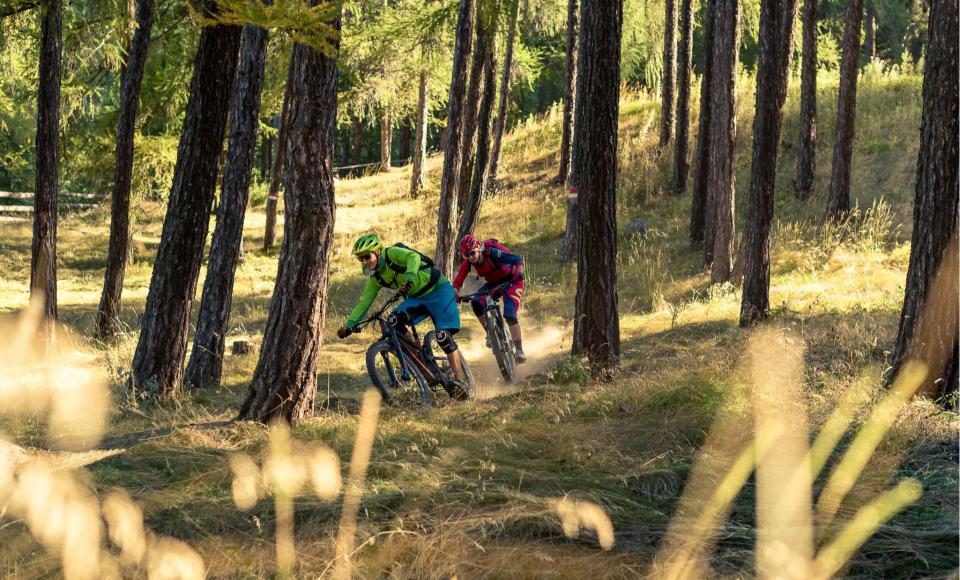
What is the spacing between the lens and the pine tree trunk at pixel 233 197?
1185 centimetres

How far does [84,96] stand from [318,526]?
52.3ft

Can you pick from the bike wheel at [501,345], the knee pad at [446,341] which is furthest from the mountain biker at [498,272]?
the knee pad at [446,341]

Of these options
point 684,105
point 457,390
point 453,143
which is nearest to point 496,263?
point 457,390

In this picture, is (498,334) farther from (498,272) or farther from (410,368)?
(410,368)

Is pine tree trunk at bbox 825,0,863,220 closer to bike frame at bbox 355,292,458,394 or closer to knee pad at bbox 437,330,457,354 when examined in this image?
knee pad at bbox 437,330,457,354

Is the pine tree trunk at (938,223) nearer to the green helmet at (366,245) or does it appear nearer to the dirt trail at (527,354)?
the dirt trail at (527,354)

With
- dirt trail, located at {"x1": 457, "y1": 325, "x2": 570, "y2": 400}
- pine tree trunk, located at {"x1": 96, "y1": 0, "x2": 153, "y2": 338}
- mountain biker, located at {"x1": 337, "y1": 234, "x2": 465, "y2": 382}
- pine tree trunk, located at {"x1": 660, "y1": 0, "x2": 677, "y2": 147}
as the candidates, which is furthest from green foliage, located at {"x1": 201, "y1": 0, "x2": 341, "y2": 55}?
pine tree trunk, located at {"x1": 660, "y1": 0, "x2": 677, "y2": 147}

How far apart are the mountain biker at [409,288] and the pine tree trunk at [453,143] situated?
782 centimetres

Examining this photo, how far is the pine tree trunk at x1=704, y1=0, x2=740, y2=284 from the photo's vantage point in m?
19.2

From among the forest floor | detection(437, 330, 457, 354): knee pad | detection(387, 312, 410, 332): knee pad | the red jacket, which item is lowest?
the forest floor

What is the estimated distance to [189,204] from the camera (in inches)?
423

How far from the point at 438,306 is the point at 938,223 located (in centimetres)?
525

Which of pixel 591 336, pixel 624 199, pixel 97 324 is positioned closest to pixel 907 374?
pixel 591 336

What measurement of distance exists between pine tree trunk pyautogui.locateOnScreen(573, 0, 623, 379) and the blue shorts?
180 cm
